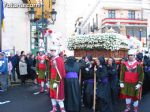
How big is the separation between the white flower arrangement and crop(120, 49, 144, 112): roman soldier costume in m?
1.86

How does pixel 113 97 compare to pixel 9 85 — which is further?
pixel 9 85

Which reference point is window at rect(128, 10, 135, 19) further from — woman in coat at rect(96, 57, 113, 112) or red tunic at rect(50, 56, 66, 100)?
red tunic at rect(50, 56, 66, 100)

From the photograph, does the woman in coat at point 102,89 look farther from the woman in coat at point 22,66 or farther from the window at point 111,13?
the window at point 111,13

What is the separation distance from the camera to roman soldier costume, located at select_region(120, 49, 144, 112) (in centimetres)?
1074

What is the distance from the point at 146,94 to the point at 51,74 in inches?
222

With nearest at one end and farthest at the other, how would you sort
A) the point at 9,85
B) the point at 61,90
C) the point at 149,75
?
the point at 61,90 < the point at 149,75 < the point at 9,85

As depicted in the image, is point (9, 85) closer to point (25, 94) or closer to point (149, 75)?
point (25, 94)

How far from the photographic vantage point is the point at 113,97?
11.5m

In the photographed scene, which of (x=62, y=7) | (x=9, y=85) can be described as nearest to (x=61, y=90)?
(x=9, y=85)

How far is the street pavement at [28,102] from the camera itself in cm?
1188

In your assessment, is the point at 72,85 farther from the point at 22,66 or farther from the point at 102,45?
the point at 22,66

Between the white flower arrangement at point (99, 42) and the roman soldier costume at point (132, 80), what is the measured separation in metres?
1.86

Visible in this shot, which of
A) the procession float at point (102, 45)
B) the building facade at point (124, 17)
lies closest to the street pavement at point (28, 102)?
the procession float at point (102, 45)

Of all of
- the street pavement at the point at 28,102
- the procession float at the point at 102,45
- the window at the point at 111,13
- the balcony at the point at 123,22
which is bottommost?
the street pavement at the point at 28,102
